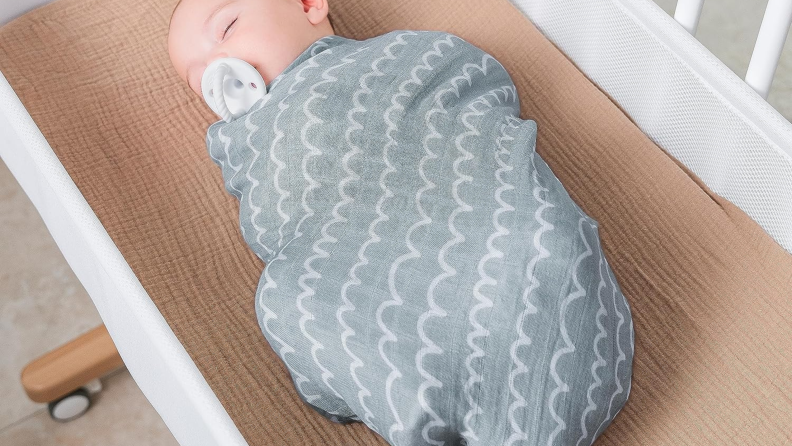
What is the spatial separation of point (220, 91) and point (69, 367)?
20.7 inches

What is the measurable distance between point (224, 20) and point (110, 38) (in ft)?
0.81

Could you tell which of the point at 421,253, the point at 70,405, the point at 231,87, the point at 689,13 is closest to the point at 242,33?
the point at 231,87

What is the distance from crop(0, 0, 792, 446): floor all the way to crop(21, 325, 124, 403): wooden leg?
0.07 meters

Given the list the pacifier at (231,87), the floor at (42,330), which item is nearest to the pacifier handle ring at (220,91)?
the pacifier at (231,87)

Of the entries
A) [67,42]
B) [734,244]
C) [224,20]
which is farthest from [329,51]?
[734,244]

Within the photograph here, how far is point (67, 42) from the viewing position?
47.6 inches

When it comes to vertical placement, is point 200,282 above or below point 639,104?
below

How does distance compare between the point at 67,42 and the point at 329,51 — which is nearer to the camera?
the point at 329,51

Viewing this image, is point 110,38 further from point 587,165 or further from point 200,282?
point 587,165

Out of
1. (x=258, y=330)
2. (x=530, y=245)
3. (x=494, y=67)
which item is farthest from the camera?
(x=494, y=67)

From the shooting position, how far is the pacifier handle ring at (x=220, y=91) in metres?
1.03

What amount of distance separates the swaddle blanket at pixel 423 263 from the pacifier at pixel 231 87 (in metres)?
0.06

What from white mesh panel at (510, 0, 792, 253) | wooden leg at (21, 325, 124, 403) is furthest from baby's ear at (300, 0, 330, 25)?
wooden leg at (21, 325, 124, 403)

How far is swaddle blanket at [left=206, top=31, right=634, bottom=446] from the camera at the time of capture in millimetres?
755
